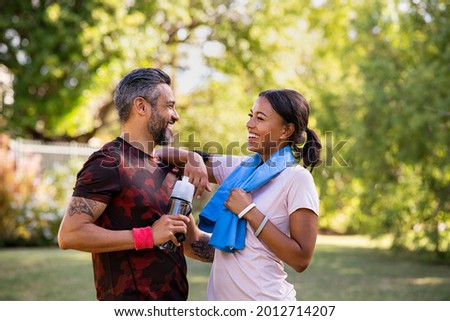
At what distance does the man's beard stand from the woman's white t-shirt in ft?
1.72

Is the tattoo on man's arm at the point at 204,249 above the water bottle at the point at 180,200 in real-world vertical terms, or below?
below

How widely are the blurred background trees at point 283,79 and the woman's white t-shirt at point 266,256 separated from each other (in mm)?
5269

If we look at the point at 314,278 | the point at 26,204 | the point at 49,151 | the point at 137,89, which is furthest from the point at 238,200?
the point at 49,151

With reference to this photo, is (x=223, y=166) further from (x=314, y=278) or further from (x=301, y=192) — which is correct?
(x=314, y=278)

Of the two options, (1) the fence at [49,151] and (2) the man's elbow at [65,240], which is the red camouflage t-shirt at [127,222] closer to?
(2) the man's elbow at [65,240]

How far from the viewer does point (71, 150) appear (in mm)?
20531

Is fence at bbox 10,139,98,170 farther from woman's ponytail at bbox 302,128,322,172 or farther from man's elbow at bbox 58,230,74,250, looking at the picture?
man's elbow at bbox 58,230,74,250

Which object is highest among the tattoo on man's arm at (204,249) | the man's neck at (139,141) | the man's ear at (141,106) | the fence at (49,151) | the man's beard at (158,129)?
the man's ear at (141,106)

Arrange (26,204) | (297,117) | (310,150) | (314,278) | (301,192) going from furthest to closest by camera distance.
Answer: (26,204)
(314,278)
(310,150)
(297,117)
(301,192)

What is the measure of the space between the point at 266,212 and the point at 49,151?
56.1ft

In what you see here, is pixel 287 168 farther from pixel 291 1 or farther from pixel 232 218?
pixel 291 1

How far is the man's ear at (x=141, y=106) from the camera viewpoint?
3656 millimetres

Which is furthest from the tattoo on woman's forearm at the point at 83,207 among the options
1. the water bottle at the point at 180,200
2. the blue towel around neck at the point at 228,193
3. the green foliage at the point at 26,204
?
the green foliage at the point at 26,204

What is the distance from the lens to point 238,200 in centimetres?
366
